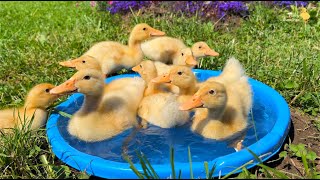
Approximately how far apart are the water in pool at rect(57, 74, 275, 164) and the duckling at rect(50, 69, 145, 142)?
0.07m

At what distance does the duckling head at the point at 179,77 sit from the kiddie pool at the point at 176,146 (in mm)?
392

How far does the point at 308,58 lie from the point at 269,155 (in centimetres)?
217

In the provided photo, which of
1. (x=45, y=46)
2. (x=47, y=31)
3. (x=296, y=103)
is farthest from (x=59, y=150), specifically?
(x=47, y=31)

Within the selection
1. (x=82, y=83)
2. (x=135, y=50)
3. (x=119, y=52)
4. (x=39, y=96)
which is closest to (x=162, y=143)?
(x=82, y=83)

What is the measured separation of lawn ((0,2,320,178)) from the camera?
3.56 meters

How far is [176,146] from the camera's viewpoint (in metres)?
3.74

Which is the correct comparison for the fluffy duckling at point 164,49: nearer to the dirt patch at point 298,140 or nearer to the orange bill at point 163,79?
the orange bill at point 163,79

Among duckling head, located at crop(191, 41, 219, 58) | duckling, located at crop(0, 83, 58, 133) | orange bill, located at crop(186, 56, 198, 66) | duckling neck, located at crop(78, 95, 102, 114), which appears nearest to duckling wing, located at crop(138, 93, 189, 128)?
duckling neck, located at crop(78, 95, 102, 114)

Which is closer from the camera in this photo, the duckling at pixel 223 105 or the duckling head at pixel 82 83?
the duckling at pixel 223 105

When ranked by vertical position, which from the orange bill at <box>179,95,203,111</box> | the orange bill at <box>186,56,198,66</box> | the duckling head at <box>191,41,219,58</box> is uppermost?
the duckling head at <box>191,41,219,58</box>

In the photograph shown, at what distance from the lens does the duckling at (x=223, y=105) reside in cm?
362

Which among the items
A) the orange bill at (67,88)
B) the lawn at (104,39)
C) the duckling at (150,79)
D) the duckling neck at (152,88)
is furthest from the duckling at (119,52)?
the orange bill at (67,88)

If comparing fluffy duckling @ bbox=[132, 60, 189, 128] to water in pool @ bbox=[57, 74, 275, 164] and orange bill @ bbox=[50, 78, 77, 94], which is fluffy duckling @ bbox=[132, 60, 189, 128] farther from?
orange bill @ bbox=[50, 78, 77, 94]

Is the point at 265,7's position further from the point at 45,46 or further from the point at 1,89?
the point at 1,89
